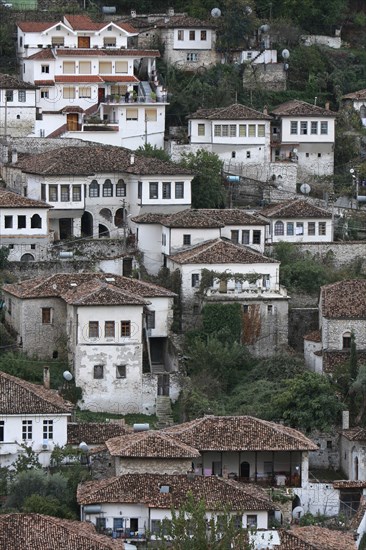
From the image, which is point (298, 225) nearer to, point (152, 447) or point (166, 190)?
point (166, 190)

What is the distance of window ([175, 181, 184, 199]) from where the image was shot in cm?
10293

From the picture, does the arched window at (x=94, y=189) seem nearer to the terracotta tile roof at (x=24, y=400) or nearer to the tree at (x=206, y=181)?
the tree at (x=206, y=181)

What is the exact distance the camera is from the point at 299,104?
371ft

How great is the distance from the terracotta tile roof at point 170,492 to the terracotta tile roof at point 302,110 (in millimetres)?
33601

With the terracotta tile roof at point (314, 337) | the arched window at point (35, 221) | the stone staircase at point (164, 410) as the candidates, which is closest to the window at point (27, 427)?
the stone staircase at point (164, 410)

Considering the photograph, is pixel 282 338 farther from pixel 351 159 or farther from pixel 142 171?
pixel 351 159

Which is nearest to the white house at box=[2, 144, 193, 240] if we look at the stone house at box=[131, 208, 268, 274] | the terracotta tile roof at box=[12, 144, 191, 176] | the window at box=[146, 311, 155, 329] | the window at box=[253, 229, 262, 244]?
the terracotta tile roof at box=[12, 144, 191, 176]

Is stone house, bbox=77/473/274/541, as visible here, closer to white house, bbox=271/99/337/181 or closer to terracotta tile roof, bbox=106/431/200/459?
terracotta tile roof, bbox=106/431/200/459

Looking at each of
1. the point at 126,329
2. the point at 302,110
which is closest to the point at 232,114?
the point at 302,110

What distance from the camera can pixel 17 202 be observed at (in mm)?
99688

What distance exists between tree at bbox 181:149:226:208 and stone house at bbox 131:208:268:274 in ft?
10.4

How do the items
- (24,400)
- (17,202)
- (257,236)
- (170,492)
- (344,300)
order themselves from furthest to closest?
(257,236) → (17,202) → (344,300) → (24,400) → (170,492)

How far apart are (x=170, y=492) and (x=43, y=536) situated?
559 cm

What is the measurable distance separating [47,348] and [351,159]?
24.3 meters
